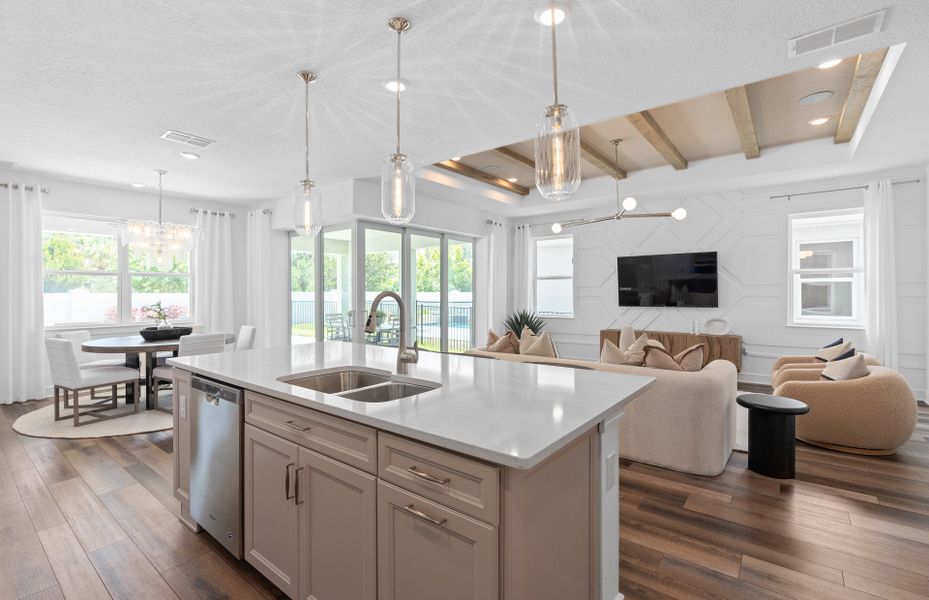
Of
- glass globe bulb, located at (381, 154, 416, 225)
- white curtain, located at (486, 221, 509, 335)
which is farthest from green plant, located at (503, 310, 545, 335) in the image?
glass globe bulb, located at (381, 154, 416, 225)

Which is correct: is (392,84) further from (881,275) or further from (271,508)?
(881,275)

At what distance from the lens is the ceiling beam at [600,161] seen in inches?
198

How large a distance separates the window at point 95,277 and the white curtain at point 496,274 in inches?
174

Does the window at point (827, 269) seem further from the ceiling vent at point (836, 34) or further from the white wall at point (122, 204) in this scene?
the white wall at point (122, 204)

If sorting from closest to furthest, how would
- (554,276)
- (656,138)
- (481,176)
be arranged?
(656,138) < (481,176) < (554,276)

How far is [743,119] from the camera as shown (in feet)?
13.3

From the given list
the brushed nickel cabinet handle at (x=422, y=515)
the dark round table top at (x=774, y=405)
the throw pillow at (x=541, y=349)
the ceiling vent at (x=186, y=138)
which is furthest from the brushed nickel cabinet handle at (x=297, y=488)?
the ceiling vent at (x=186, y=138)

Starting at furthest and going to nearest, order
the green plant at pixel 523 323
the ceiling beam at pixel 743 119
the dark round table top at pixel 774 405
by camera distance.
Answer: the green plant at pixel 523 323
the ceiling beam at pixel 743 119
the dark round table top at pixel 774 405

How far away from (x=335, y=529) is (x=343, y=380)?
2.73 feet

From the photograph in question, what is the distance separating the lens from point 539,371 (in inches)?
86.6

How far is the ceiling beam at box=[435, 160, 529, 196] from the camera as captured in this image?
5520mm

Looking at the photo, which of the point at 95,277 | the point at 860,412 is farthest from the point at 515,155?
the point at 95,277

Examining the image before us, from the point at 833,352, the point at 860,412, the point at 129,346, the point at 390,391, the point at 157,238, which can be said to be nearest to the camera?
the point at 390,391

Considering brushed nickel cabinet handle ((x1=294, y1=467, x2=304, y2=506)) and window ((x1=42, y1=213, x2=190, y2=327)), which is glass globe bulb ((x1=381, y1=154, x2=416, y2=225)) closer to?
brushed nickel cabinet handle ((x1=294, y1=467, x2=304, y2=506))
